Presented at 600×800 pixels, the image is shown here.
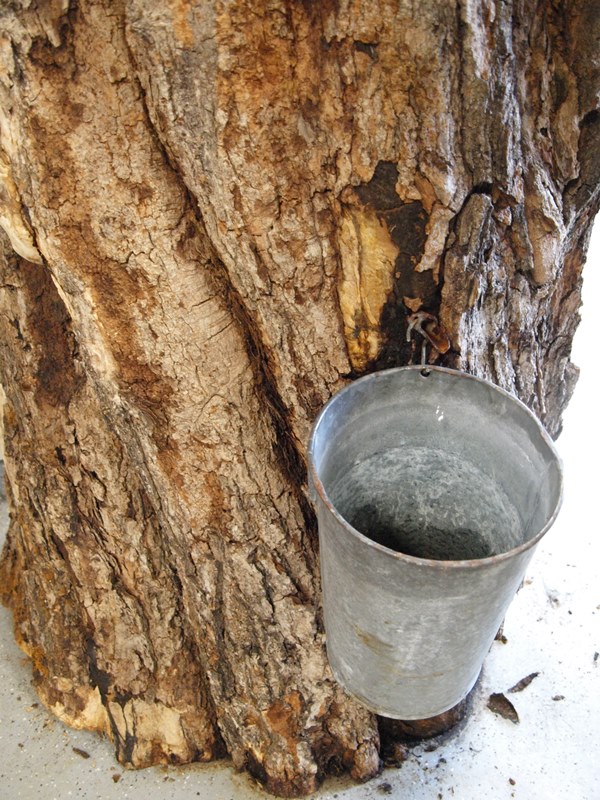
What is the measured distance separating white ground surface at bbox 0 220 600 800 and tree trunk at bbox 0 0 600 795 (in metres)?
0.11

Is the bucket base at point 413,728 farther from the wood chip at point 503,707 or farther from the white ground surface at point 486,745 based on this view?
the wood chip at point 503,707

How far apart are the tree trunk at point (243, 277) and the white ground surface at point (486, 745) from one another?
0.11m

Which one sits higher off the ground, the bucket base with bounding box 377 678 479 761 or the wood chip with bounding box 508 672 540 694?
the bucket base with bounding box 377 678 479 761

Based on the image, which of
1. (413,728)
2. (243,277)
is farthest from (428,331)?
(413,728)

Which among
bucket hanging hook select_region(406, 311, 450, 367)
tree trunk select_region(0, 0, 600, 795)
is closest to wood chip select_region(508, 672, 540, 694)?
tree trunk select_region(0, 0, 600, 795)

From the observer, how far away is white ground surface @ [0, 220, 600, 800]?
2025 millimetres

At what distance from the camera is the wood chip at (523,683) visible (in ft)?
7.41

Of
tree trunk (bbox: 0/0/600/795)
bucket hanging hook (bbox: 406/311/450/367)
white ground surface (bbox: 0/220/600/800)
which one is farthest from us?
white ground surface (bbox: 0/220/600/800)

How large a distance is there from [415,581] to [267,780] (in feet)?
4.23

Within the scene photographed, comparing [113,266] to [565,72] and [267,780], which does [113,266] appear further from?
[267,780]

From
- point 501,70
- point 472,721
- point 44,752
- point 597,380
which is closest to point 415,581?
point 501,70

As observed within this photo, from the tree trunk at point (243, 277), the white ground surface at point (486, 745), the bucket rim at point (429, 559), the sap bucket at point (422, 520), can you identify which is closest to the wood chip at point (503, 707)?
the white ground surface at point (486, 745)

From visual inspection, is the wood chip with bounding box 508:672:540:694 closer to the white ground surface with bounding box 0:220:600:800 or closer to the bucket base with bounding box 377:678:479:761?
the white ground surface with bounding box 0:220:600:800

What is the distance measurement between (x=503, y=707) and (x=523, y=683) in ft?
0.41
